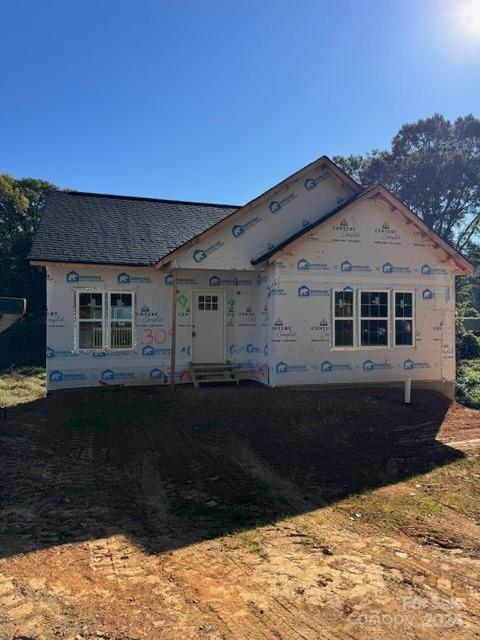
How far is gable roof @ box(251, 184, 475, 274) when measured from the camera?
1219cm

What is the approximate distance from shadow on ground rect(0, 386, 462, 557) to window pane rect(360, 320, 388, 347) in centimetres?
135

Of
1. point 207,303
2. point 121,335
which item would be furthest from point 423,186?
point 121,335

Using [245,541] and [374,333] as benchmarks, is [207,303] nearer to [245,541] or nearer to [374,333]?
[374,333]

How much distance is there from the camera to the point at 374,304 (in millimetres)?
12922

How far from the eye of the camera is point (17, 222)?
3012cm

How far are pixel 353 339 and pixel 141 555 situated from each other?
9.44 metres

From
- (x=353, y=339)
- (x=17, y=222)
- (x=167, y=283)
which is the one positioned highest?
(x=17, y=222)

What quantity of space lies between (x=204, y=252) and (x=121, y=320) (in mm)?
3074

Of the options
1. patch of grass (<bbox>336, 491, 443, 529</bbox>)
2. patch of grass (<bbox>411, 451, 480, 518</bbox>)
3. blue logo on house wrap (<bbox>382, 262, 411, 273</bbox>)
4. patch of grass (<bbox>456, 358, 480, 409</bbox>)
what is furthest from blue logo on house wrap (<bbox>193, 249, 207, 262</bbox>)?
patch of grass (<bbox>456, 358, 480, 409</bbox>)

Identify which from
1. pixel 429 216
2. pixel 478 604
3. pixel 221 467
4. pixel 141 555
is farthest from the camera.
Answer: pixel 429 216

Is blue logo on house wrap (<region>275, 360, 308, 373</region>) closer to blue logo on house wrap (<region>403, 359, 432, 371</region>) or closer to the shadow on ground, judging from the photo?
the shadow on ground

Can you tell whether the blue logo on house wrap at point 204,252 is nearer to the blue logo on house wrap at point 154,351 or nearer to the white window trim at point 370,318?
the blue logo on house wrap at point 154,351

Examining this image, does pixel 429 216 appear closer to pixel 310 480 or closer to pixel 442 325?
pixel 442 325

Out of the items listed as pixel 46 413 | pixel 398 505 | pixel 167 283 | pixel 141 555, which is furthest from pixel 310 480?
pixel 167 283
